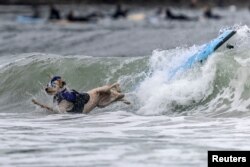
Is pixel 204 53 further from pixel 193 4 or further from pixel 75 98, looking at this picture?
pixel 193 4

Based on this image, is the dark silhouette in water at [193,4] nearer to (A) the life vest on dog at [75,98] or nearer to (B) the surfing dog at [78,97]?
(B) the surfing dog at [78,97]

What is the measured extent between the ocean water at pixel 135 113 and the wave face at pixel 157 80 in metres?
0.02

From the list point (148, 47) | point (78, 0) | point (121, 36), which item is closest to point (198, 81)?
point (148, 47)

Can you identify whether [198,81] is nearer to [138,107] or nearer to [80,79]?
[138,107]

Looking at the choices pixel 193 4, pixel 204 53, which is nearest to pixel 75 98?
pixel 204 53

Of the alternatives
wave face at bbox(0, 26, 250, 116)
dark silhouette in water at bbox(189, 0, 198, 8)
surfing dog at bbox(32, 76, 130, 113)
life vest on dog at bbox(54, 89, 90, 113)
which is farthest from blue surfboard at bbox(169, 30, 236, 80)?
dark silhouette in water at bbox(189, 0, 198, 8)

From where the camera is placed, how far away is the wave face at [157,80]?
612 inches

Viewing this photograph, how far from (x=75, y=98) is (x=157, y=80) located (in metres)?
2.43

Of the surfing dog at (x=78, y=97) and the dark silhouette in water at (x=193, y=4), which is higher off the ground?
the dark silhouette in water at (x=193, y=4)

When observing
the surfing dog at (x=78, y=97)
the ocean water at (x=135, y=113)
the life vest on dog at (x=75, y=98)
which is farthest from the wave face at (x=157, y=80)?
the life vest on dog at (x=75, y=98)

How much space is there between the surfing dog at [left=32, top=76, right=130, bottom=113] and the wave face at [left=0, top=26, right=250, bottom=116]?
385 mm

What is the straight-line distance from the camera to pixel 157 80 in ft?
54.8

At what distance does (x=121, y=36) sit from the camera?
3650cm

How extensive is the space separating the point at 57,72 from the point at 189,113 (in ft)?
18.7
